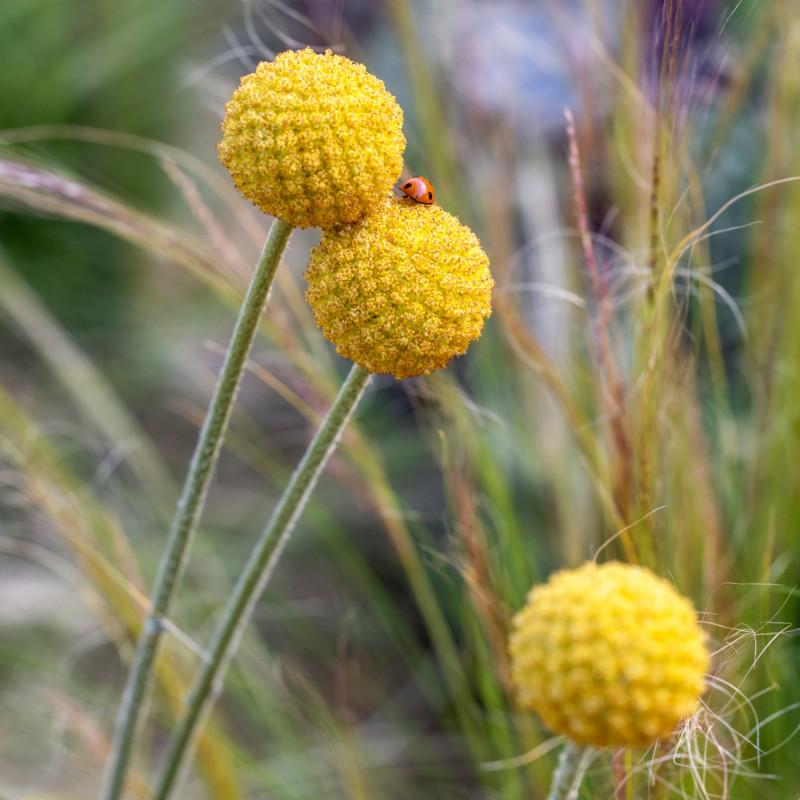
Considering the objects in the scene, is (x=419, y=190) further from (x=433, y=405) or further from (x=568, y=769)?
(x=433, y=405)

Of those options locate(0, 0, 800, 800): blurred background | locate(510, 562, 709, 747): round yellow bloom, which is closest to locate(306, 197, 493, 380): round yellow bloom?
locate(510, 562, 709, 747): round yellow bloom

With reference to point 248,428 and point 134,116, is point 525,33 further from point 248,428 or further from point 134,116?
point 248,428

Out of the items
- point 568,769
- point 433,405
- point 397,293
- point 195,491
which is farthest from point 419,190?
point 433,405

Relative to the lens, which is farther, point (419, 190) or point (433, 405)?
point (433, 405)

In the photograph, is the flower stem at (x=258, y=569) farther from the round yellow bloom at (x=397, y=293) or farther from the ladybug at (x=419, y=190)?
the ladybug at (x=419, y=190)

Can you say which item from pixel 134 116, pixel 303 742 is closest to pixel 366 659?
pixel 303 742

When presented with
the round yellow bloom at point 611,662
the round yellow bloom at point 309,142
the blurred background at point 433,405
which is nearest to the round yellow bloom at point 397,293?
the round yellow bloom at point 309,142
